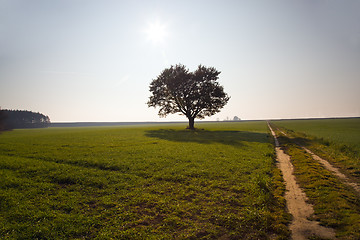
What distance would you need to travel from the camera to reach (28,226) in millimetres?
7555

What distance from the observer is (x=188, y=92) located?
209 feet

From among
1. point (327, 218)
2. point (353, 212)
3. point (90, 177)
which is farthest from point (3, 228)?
point (353, 212)

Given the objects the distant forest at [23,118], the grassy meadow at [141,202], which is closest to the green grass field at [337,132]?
the grassy meadow at [141,202]

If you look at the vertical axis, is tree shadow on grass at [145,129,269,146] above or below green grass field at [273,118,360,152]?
below

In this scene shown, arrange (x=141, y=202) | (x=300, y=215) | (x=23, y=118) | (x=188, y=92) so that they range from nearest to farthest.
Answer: (x=300, y=215) < (x=141, y=202) < (x=188, y=92) < (x=23, y=118)

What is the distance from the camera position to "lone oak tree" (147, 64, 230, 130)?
63.2m

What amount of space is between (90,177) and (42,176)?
12.7 feet

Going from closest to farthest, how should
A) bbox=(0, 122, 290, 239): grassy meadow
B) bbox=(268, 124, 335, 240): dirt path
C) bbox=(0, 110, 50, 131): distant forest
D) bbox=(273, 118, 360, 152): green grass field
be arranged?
bbox=(268, 124, 335, 240): dirt path
bbox=(0, 122, 290, 239): grassy meadow
bbox=(273, 118, 360, 152): green grass field
bbox=(0, 110, 50, 131): distant forest

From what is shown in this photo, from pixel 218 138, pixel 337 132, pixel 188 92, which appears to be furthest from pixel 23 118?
pixel 337 132

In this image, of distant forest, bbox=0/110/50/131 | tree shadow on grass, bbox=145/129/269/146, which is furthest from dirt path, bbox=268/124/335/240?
distant forest, bbox=0/110/50/131

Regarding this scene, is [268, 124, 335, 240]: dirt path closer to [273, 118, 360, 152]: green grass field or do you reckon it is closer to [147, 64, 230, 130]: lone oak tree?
[273, 118, 360, 152]: green grass field

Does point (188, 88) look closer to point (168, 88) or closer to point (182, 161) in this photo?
point (168, 88)

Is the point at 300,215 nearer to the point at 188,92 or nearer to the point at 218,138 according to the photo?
the point at 218,138

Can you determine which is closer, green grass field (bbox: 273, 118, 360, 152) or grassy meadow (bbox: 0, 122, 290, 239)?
grassy meadow (bbox: 0, 122, 290, 239)
